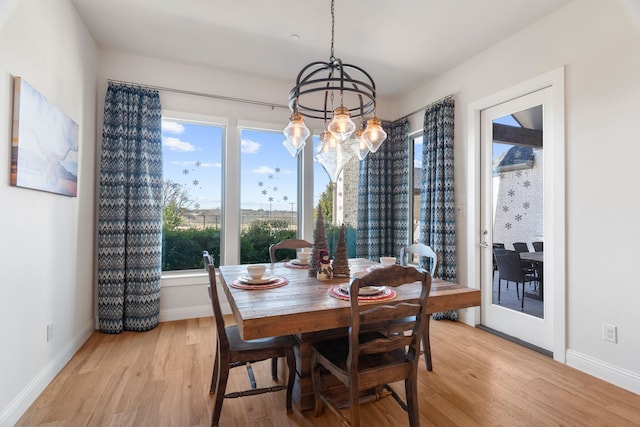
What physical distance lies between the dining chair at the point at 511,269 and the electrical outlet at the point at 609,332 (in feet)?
1.96

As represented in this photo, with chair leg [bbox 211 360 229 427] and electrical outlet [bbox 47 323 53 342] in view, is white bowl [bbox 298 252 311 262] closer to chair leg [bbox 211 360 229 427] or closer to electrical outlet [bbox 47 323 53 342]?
chair leg [bbox 211 360 229 427]

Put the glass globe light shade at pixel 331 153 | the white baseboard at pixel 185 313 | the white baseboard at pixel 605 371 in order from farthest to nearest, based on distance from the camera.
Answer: the white baseboard at pixel 185 313 → the glass globe light shade at pixel 331 153 → the white baseboard at pixel 605 371

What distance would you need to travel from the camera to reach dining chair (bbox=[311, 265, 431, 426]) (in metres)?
1.42

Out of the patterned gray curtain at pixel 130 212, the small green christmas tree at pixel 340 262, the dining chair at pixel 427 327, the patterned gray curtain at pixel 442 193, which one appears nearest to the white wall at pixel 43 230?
the patterned gray curtain at pixel 130 212

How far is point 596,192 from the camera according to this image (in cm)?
230

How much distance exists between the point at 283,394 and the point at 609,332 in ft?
7.65

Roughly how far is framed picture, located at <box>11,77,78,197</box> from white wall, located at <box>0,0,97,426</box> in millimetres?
47

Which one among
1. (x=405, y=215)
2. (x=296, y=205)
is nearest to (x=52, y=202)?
(x=296, y=205)

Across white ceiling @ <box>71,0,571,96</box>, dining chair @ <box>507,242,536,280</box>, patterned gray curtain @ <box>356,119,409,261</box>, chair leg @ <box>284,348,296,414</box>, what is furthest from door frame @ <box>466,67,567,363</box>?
chair leg @ <box>284,348,296,414</box>

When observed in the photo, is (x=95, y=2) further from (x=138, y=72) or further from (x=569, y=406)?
(x=569, y=406)

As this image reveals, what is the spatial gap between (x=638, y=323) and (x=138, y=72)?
4.77 metres

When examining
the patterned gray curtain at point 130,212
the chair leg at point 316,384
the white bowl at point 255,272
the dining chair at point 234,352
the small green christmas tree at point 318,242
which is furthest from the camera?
the patterned gray curtain at point 130,212

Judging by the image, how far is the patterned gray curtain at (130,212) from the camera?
3061 millimetres

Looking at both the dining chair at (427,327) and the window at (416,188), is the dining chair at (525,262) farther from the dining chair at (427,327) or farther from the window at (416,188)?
the window at (416,188)
